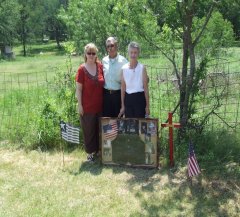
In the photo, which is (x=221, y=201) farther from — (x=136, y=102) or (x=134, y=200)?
(x=136, y=102)

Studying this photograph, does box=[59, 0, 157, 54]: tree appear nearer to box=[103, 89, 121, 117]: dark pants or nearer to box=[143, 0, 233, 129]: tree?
box=[143, 0, 233, 129]: tree

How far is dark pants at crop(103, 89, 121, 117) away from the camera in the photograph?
5.93 m

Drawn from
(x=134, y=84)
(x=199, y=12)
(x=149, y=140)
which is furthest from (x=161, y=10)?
(x=149, y=140)

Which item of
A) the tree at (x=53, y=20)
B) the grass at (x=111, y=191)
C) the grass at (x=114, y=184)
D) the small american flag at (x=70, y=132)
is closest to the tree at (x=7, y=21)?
the tree at (x=53, y=20)

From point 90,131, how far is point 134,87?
0.99m

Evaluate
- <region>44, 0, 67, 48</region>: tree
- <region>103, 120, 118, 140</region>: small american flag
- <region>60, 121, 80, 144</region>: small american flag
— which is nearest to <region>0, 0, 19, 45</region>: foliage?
<region>44, 0, 67, 48</region>: tree

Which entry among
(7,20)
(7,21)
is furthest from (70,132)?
(7,20)

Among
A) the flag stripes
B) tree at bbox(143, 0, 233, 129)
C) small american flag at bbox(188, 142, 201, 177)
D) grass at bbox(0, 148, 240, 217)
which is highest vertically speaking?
tree at bbox(143, 0, 233, 129)

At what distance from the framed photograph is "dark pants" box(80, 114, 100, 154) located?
0.19 metres

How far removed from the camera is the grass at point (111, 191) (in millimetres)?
4719

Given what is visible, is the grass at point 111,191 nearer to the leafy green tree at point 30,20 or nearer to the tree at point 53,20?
the leafy green tree at point 30,20

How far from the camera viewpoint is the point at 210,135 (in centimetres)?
620

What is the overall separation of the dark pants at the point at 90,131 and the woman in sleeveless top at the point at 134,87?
1.63 ft

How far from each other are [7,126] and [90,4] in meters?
8.99
